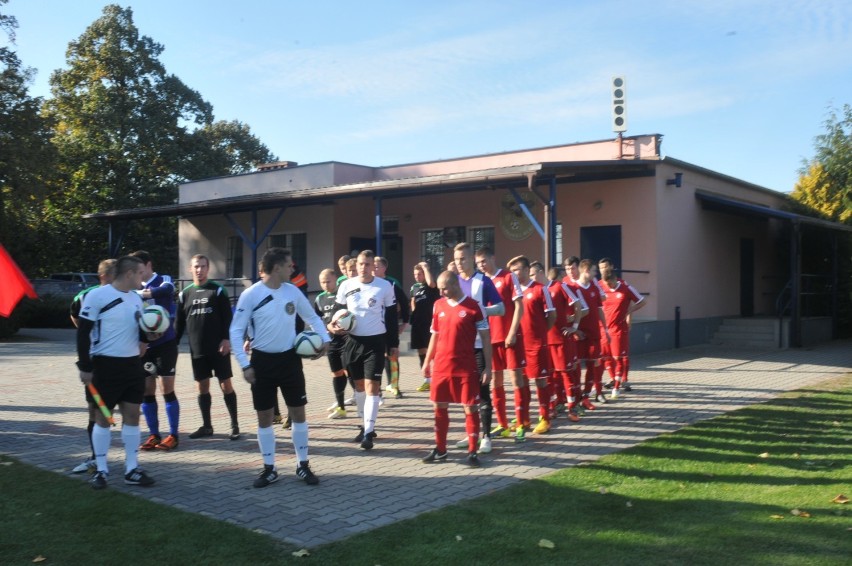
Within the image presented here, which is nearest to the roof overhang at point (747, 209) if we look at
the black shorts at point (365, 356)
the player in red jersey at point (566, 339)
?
the player in red jersey at point (566, 339)

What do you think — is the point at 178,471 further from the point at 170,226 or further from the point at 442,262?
the point at 170,226

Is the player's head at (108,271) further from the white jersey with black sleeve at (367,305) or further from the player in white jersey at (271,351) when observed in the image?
the white jersey with black sleeve at (367,305)

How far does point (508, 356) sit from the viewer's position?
7.88 m

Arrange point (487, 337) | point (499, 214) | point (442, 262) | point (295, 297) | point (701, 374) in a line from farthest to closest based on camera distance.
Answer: point (442, 262) < point (499, 214) < point (701, 374) < point (487, 337) < point (295, 297)

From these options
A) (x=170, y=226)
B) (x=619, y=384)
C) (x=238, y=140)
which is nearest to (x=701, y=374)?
(x=619, y=384)

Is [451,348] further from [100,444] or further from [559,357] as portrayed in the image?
[100,444]

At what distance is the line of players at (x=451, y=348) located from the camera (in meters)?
6.77

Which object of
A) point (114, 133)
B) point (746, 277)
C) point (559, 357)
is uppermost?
point (114, 133)

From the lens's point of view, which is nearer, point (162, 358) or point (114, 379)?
point (114, 379)

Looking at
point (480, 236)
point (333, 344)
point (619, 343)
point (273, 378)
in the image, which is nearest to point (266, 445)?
point (273, 378)

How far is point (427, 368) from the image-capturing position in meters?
7.33

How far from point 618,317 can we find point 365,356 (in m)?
4.64

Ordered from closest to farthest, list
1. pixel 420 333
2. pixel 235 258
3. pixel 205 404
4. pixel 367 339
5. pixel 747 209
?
1. pixel 367 339
2. pixel 205 404
3. pixel 420 333
4. pixel 747 209
5. pixel 235 258

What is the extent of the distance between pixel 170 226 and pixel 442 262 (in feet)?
77.5
